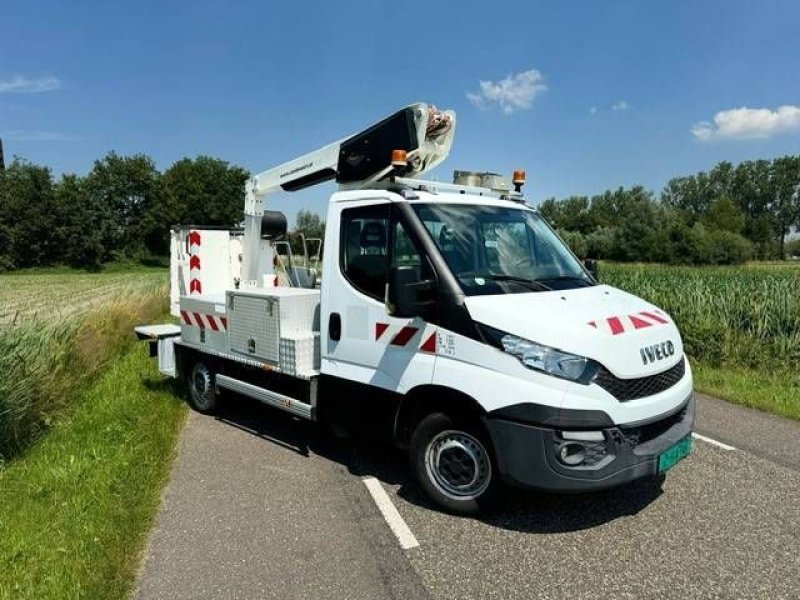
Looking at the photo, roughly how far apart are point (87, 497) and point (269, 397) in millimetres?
1810

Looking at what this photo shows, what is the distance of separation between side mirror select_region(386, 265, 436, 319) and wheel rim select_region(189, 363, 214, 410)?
12.6 feet

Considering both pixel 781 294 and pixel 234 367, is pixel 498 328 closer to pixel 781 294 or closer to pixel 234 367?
pixel 234 367

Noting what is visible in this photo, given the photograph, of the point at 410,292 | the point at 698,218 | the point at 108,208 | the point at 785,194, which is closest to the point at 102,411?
the point at 410,292

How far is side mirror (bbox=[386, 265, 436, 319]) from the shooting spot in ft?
13.7

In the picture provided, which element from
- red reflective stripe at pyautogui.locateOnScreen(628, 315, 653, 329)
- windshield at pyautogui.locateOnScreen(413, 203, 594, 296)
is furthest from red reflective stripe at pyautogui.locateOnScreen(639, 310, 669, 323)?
windshield at pyautogui.locateOnScreen(413, 203, 594, 296)

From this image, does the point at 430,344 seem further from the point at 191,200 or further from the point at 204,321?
the point at 191,200

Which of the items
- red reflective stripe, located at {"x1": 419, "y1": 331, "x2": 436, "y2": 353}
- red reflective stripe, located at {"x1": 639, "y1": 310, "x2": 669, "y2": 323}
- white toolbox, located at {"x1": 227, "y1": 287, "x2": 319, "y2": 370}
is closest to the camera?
red reflective stripe, located at {"x1": 419, "y1": 331, "x2": 436, "y2": 353}

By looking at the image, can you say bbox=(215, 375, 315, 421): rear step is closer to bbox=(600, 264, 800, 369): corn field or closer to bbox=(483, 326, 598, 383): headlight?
bbox=(483, 326, 598, 383): headlight

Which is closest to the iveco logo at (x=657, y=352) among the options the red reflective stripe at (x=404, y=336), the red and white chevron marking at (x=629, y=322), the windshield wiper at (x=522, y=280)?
the red and white chevron marking at (x=629, y=322)

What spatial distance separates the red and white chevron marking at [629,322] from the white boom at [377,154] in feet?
7.07

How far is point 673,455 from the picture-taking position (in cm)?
421

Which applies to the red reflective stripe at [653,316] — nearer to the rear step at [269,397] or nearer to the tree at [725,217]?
the rear step at [269,397]

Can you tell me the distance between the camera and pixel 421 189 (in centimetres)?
510

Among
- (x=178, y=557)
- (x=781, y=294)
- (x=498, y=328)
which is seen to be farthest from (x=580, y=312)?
(x=781, y=294)
